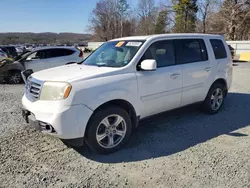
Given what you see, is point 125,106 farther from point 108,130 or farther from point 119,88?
point 108,130

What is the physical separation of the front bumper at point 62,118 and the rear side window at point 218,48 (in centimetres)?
341

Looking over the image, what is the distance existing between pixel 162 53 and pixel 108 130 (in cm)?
173

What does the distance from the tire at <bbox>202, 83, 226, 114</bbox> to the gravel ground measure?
0.39m

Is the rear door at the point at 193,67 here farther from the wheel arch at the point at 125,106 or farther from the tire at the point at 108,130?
the tire at the point at 108,130

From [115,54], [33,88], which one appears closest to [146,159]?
[115,54]

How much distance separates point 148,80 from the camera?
3.91 metres

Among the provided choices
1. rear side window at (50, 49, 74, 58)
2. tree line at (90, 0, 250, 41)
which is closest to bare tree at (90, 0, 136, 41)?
tree line at (90, 0, 250, 41)

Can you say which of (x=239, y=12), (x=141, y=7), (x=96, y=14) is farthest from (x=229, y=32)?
(x=96, y=14)

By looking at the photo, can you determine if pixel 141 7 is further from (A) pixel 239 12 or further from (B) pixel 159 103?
(B) pixel 159 103

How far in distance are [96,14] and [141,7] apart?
11.7 metres

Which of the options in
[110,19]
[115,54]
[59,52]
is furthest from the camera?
[110,19]

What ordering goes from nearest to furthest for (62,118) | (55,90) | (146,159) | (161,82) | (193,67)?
(62,118), (55,90), (146,159), (161,82), (193,67)

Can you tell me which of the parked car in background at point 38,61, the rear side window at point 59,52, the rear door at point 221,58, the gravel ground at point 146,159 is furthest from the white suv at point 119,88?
the rear side window at point 59,52

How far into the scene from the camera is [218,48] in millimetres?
5359
